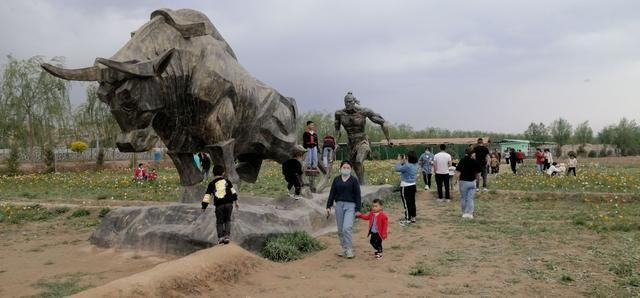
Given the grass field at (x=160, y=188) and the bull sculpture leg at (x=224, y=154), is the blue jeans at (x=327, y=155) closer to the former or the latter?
the grass field at (x=160, y=188)

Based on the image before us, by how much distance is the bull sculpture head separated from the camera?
7668mm

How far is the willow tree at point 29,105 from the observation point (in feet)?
96.8

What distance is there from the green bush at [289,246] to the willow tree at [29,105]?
85.9 ft

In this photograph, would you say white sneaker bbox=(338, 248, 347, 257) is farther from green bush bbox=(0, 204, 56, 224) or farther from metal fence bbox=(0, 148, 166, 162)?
metal fence bbox=(0, 148, 166, 162)

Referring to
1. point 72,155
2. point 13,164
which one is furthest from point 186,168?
point 72,155

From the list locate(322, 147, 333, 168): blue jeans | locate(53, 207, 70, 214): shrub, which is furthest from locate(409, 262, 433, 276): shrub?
locate(53, 207, 70, 214): shrub

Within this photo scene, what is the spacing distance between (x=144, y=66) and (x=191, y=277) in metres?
3.55

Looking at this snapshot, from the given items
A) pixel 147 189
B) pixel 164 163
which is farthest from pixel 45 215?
pixel 164 163

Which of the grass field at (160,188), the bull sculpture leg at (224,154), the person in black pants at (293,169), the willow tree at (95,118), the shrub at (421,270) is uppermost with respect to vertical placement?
the willow tree at (95,118)

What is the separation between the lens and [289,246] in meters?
7.80

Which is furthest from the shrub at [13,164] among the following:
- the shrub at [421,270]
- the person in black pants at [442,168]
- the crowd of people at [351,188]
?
the shrub at [421,270]

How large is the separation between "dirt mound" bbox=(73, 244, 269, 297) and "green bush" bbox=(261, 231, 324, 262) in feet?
2.27

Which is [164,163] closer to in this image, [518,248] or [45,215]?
[45,215]

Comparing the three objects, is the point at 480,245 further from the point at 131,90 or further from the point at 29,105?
the point at 29,105
